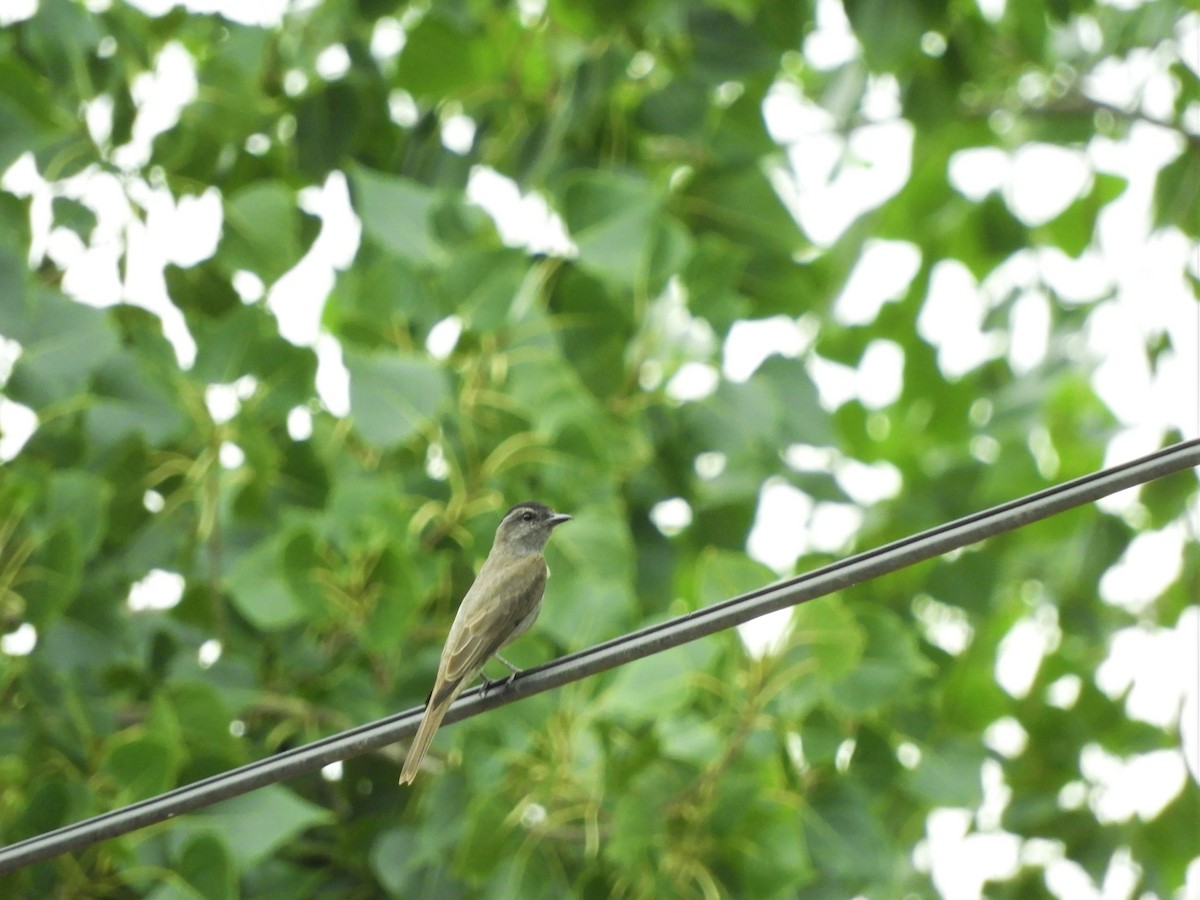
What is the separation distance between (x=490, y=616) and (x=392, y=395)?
1035 mm

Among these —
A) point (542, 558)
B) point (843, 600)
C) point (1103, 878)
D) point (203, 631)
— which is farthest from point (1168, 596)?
point (203, 631)

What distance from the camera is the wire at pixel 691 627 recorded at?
3262 millimetres

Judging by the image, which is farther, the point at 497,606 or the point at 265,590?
the point at 265,590

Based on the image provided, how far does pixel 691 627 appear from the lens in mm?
3439

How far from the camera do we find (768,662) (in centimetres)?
541

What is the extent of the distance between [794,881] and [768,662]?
79 cm

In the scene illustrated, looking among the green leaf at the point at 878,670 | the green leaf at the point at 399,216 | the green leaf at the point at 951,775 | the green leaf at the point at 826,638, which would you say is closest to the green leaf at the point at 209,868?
the green leaf at the point at 826,638

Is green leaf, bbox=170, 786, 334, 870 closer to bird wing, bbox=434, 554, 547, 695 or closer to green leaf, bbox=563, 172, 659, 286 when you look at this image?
bird wing, bbox=434, 554, 547, 695

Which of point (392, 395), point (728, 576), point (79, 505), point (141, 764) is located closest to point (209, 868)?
point (141, 764)

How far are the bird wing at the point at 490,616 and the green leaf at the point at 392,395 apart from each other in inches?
24.9

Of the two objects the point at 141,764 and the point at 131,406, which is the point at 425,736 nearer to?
the point at 141,764

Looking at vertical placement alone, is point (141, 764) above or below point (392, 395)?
below

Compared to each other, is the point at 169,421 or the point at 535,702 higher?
the point at 169,421

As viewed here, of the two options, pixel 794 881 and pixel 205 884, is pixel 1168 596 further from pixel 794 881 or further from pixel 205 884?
pixel 205 884
